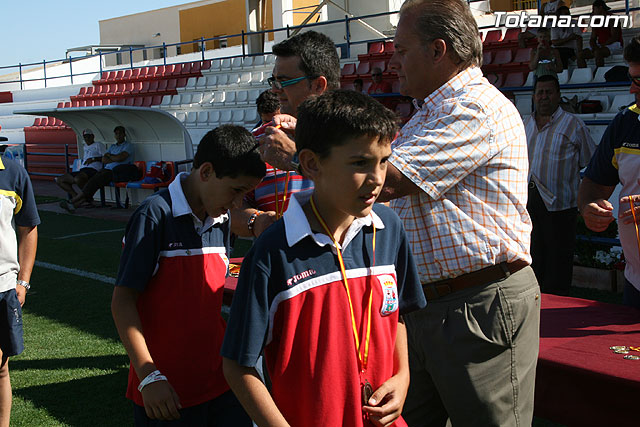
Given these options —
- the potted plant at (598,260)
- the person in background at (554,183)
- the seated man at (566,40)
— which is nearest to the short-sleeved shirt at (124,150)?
the seated man at (566,40)

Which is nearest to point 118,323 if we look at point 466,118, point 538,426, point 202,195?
point 202,195

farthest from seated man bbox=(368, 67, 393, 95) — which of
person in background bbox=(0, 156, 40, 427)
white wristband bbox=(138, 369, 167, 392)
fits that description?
white wristband bbox=(138, 369, 167, 392)

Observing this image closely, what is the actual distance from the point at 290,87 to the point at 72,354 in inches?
145

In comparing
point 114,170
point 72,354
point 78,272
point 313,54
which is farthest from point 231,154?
point 114,170

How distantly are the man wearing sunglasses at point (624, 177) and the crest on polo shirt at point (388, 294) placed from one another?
1526 mm

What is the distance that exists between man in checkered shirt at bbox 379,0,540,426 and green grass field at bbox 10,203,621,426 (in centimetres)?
192

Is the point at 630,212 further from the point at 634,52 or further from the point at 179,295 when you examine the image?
the point at 179,295

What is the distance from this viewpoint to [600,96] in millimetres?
9562

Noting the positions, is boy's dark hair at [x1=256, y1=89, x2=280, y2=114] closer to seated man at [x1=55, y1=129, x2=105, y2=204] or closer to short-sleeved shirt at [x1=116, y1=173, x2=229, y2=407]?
short-sleeved shirt at [x1=116, y1=173, x2=229, y2=407]

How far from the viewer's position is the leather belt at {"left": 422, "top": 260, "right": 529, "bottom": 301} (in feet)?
7.22

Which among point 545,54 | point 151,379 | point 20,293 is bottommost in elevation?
point 20,293

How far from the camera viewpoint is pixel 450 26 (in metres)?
2.22

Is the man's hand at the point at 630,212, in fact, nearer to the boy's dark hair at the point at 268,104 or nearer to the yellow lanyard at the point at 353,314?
the yellow lanyard at the point at 353,314

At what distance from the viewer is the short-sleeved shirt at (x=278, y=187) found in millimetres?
2666
